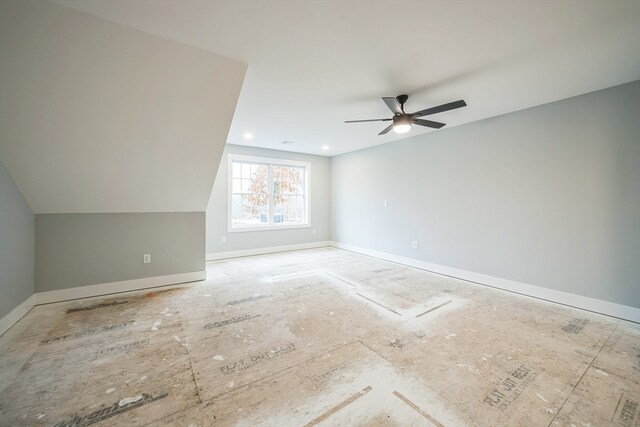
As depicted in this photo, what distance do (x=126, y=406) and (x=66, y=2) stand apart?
8.73 ft

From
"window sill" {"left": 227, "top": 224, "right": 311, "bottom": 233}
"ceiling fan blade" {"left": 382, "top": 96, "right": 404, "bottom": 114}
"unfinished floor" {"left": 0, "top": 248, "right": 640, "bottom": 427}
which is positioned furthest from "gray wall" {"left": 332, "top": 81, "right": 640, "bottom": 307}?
"window sill" {"left": 227, "top": 224, "right": 311, "bottom": 233}

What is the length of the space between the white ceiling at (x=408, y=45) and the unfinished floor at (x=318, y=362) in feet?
8.46

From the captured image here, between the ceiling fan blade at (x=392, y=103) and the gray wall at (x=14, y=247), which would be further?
the ceiling fan blade at (x=392, y=103)

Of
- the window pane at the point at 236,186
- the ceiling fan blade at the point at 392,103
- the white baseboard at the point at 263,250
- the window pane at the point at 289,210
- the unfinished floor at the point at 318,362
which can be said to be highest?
the ceiling fan blade at the point at 392,103

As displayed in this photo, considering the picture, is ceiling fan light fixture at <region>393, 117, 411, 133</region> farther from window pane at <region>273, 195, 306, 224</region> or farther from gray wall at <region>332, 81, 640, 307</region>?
window pane at <region>273, 195, 306, 224</region>

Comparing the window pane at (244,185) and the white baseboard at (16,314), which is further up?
the window pane at (244,185)

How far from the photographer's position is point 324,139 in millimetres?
5129

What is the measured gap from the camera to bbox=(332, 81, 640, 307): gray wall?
2807 millimetres

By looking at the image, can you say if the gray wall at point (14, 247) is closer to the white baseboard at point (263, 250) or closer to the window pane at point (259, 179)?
the white baseboard at point (263, 250)

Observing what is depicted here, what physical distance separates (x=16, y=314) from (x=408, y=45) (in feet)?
15.2

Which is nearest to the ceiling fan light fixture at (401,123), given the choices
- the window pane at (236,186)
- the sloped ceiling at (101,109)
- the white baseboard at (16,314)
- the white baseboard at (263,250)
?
the sloped ceiling at (101,109)

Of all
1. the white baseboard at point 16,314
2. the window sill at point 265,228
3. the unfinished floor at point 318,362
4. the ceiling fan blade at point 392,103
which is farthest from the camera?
the window sill at point 265,228

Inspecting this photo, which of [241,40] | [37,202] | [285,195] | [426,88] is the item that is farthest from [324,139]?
[37,202]

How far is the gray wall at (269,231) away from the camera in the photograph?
5.34m
